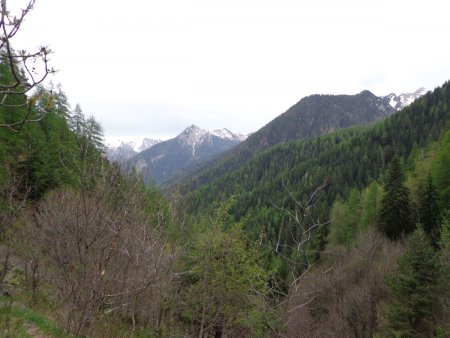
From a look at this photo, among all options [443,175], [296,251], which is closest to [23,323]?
[296,251]

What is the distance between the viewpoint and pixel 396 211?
35.0 metres

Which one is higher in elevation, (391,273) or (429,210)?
(429,210)

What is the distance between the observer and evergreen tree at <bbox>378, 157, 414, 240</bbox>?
34.8 meters

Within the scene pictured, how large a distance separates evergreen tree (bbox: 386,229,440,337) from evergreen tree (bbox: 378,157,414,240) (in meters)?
17.1

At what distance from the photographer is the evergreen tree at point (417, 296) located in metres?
17.7

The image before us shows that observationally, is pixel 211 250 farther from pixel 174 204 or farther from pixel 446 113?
pixel 446 113

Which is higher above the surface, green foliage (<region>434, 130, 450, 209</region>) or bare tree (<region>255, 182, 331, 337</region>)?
bare tree (<region>255, 182, 331, 337</region>)

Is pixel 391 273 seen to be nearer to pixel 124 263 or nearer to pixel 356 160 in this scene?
pixel 124 263

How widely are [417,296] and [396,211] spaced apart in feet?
62.9

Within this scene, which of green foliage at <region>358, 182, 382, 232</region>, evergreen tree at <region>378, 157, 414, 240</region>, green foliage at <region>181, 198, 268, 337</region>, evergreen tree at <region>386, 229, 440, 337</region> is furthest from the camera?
green foliage at <region>358, 182, 382, 232</region>

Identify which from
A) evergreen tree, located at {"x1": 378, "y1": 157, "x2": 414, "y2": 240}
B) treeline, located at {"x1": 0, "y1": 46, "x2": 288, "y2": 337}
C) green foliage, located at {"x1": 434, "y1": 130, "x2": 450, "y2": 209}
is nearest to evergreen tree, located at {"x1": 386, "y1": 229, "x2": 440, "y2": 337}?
treeline, located at {"x1": 0, "y1": 46, "x2": 288, "y2": 337}

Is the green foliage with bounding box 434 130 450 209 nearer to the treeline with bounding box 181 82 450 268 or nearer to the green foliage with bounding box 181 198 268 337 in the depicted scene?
the green foliage with bounding box 181 198 268 337

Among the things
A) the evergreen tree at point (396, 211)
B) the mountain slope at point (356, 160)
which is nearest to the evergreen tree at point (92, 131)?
the evergreen tree at point (396, 211)

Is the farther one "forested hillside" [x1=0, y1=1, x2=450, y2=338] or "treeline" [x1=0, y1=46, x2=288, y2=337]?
"treeline" [x1=0, y1=46, x2=288, y2=337]
